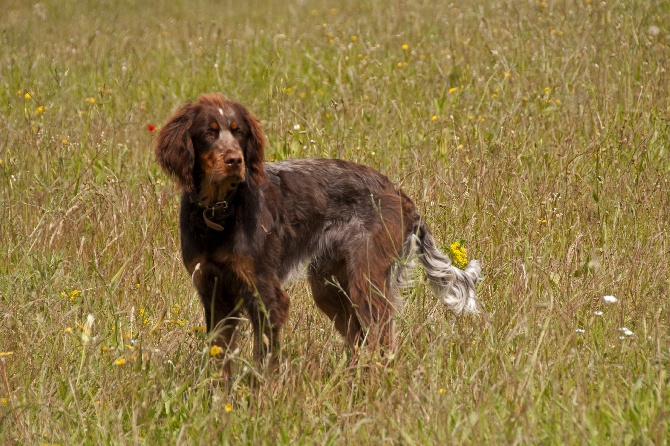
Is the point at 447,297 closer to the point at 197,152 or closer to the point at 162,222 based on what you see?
the point at 197,152

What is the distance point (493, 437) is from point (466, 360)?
2.80 ft

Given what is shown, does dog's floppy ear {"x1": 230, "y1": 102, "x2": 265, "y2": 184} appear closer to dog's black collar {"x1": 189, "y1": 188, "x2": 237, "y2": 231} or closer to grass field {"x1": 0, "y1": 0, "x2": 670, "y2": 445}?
dog's black collar {"x1": 189, "y1": 188, "x2": 237, "y2": 231}

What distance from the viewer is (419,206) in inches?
219

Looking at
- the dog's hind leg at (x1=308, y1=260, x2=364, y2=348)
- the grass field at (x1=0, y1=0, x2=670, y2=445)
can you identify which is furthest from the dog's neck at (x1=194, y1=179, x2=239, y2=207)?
the dog's hind leg at (x1=308, y1=260, x2=364, y2=348)

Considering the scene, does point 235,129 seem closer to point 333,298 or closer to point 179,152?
point 179,152

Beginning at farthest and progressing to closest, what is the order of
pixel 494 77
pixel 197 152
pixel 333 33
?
pixel 333 33 → pixel 494 77 → pixel 197 152

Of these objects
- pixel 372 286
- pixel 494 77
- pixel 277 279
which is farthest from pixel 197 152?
pixel 494 77

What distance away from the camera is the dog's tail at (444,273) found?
4.40 m

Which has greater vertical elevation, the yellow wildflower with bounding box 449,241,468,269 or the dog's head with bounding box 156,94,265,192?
the dog's head with bounding box 156,94,265,192

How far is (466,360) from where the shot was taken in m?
3.71

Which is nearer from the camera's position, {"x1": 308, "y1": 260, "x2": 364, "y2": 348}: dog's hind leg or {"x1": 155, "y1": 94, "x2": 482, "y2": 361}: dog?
{"x1": 155, "y1": 94, "x2": 482, "y2": 361}: dog

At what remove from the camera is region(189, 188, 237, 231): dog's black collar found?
4.09 m

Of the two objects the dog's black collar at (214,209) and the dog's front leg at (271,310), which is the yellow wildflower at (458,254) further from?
the dog's black collar at (214,209)

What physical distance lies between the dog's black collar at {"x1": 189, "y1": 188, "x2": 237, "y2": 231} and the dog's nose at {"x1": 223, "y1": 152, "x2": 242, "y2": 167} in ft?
0.70
